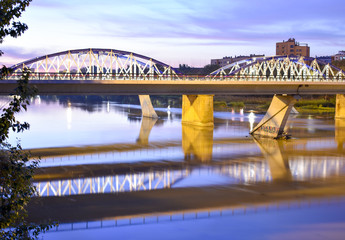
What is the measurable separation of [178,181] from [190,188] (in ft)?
5.69

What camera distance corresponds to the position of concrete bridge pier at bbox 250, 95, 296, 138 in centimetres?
4559

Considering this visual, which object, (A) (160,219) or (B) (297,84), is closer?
(A) (160,219)

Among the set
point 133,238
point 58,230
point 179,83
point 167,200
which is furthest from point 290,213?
point 179,83

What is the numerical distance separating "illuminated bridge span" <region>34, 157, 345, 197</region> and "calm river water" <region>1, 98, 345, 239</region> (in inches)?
2.0

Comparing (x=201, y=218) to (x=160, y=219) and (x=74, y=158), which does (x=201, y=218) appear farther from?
(x=74, y=158)

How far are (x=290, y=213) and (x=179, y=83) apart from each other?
101ft

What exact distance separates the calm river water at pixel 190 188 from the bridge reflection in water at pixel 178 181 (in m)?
0.05

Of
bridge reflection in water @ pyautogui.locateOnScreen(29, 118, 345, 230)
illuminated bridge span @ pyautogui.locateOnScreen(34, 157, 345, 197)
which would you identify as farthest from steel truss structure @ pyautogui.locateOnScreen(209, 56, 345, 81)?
illuminated bridge span @ pyautogui.locateOnScreen(34, 157, 345, 197)

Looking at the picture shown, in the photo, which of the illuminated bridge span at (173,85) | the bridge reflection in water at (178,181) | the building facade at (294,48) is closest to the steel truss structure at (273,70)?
the illuminated bridge span at (173,85)

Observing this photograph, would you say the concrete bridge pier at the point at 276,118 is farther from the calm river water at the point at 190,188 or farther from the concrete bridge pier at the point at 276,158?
the calm river water at the point at 190,188

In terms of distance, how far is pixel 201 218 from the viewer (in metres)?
18.7

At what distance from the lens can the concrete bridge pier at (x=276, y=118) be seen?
45.6 m

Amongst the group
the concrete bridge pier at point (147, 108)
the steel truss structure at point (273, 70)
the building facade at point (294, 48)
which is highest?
the building facade at point (294, 48)

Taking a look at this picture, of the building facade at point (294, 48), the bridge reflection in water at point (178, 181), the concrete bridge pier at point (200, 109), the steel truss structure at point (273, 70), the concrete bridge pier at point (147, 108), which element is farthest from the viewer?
the building facade at point (294, 48)
